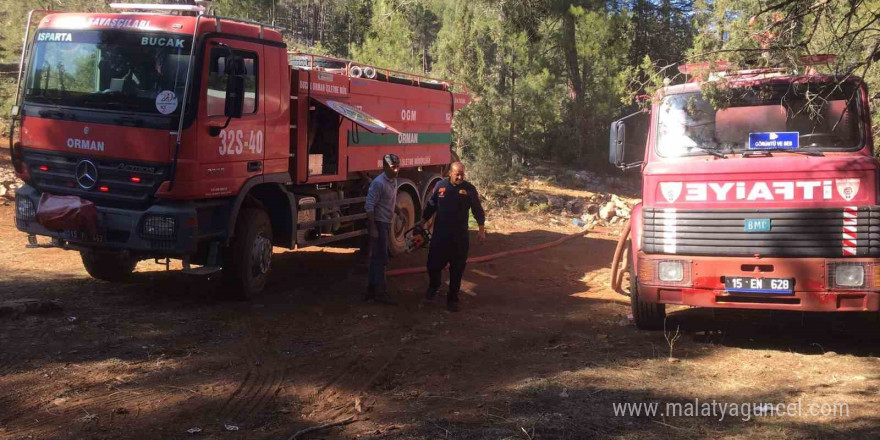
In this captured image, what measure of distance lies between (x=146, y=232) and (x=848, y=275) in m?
6.32

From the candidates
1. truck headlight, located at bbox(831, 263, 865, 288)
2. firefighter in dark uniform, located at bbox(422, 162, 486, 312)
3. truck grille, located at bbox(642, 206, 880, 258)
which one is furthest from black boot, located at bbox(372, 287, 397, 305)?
truck headlight, located at bbox(831, 263, 865, 288)

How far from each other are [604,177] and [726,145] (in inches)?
776

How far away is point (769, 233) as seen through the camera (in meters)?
6.48

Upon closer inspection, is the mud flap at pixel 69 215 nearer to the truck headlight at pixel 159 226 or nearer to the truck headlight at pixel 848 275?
the truck headlight at pixel 159 226

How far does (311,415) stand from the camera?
511 centimetres

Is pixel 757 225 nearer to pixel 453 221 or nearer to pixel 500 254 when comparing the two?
pixel 453 221

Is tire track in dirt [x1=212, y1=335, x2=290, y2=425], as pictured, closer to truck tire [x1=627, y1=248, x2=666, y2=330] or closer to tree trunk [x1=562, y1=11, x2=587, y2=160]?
truck tire [x1=627, y1=248, x2=666, y2=330]

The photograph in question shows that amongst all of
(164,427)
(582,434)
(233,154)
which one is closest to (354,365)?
(164,427)

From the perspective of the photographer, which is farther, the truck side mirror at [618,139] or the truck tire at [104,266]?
the truck tire at [104,266]

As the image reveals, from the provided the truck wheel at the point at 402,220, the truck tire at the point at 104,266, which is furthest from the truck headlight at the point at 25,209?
the truck wheel at the point at 402,220

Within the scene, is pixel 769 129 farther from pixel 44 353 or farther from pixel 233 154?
pixel 44 353

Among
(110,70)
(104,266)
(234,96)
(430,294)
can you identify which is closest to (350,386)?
(430,294)

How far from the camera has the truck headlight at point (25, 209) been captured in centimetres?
777

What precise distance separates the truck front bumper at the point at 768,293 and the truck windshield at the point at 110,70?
4817 millimetres
